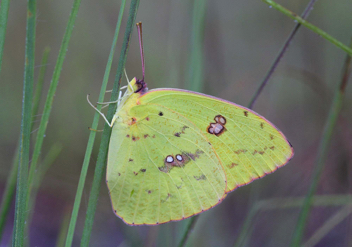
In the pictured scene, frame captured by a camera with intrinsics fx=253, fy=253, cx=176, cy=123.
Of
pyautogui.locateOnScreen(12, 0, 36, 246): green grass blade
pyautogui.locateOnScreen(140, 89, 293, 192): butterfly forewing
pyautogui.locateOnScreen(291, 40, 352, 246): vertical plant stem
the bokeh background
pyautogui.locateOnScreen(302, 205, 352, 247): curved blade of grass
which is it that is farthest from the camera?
the bokeh background

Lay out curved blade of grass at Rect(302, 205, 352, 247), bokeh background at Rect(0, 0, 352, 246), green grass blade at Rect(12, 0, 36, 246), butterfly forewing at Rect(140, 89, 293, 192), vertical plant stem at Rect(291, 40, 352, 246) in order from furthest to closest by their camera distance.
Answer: bokeh background at Rect(0, 0, 352, 246) → curved blade of grass at Rect(302, 205, 352, 247) → butterfly forewing at Rect(140, 89, 293, 192) → vertical plant stem at Rect(291, 40, 352, 246) → green grass blade at Rect(12, 0, 36, 246)

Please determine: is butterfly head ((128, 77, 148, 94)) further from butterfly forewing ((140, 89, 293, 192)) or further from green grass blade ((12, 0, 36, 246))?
green grass blade ((12, 0, 36, 246))

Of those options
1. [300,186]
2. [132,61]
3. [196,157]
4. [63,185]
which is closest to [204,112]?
[196,157]

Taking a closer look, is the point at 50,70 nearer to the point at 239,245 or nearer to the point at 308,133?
the point at 239,245

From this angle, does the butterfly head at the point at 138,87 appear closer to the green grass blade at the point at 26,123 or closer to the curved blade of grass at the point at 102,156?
the curved blade of grass at the point at 102,156

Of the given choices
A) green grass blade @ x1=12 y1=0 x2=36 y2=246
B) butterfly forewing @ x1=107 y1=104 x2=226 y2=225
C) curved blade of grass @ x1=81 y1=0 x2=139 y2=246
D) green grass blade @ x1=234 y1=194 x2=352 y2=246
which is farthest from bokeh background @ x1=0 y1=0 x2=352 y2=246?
green grass blade @ x1=12 y1=0 x2=36 y2=246
